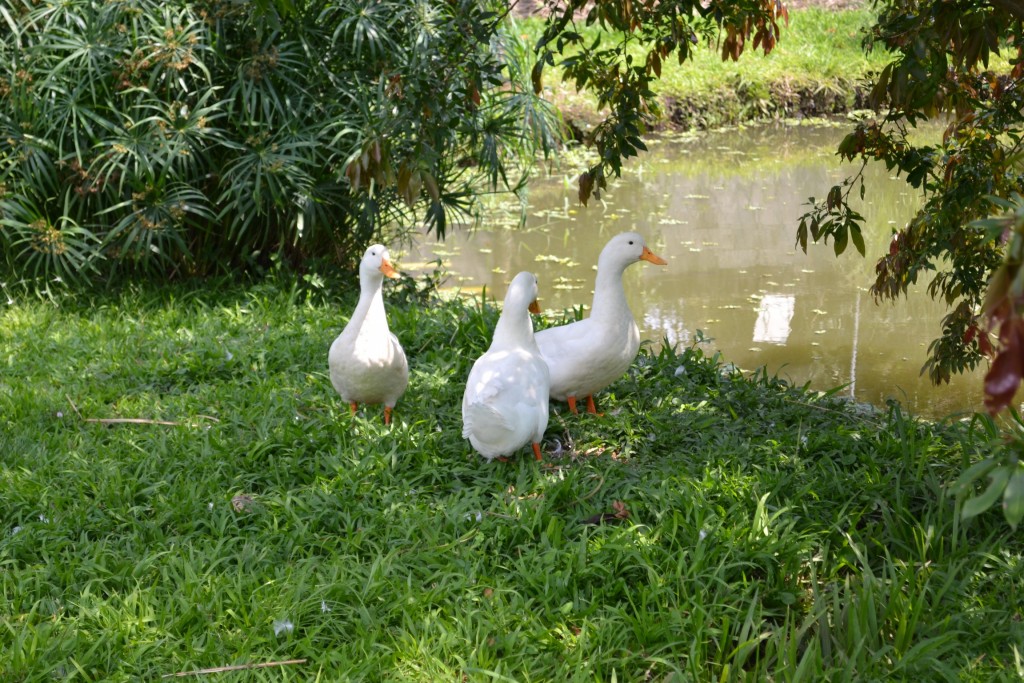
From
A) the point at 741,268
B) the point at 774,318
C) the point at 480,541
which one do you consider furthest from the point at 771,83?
the point at 480,541

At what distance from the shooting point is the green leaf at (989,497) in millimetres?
1228

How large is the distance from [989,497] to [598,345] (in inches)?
106

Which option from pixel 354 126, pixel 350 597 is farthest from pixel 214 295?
pixel 350 597

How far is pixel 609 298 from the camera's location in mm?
3982

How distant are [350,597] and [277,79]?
12.7ft

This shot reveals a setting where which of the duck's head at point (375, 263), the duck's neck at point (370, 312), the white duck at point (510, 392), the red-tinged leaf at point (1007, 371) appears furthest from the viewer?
the duck's head at point (375, 263)

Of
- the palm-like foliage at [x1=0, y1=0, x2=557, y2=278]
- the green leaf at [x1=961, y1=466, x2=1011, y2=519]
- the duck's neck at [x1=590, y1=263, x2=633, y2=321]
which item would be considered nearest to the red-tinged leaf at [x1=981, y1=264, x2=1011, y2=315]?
the green leaf at [x1=961, y1=466, x2=1011, y2=519]

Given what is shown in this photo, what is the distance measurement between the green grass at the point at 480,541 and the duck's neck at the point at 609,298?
0.44 metres

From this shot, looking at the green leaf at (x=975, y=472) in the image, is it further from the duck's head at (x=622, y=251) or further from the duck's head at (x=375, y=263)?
the duck's head at (x=375, y=263)

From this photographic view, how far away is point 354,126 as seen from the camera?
5656mm

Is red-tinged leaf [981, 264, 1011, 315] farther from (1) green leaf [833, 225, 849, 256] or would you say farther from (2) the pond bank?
(2) the pond bank

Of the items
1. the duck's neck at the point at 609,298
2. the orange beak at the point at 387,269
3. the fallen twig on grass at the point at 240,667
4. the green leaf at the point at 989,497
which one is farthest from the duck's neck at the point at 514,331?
the green leaf at the point at 989,497

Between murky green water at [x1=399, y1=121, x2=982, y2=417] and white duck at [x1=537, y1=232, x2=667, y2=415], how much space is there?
3.23 ft

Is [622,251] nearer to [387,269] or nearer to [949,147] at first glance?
[387,269]
